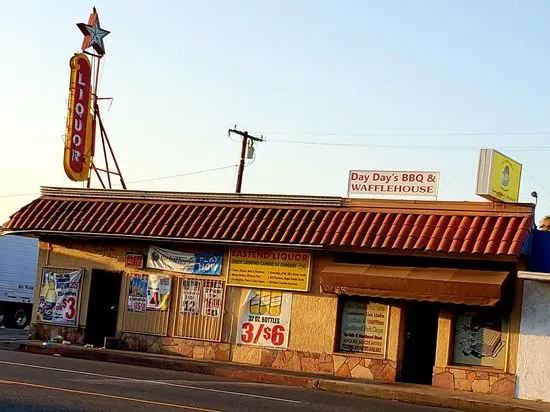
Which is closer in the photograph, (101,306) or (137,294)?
(137,294)

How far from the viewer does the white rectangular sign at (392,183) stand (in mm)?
23250

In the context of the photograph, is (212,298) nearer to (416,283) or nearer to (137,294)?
(137,294)

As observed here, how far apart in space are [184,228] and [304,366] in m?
4.67

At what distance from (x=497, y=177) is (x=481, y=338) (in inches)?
143

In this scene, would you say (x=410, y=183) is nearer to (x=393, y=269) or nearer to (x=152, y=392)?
(x=393, y=269)

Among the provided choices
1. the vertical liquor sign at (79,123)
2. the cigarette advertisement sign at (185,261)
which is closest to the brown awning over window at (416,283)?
the cigarette advertisement sign at (185,261)

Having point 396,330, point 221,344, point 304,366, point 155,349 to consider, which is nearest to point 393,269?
point 396,330

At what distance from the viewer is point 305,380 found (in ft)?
68.5

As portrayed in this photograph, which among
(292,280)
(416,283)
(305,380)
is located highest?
(416,283)

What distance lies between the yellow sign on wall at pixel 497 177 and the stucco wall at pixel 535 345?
2276 mm

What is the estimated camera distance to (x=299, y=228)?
23422mm

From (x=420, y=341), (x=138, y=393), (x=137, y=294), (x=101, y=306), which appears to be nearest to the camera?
(x=138, y=393)

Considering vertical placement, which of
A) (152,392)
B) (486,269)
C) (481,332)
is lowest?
(152,392)

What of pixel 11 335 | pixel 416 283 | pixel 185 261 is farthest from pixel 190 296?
pixel 11 335
